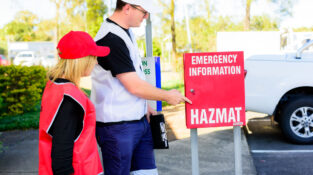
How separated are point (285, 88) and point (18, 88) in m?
5.86

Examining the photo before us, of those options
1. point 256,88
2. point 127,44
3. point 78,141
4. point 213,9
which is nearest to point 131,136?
point 78,141

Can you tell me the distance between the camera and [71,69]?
2164 mm

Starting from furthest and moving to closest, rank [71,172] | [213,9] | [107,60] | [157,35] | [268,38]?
[157,35] → [213,9] → [268,38] → [107,60] → [71,172]

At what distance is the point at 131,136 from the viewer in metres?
2.48

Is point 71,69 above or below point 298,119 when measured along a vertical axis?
above

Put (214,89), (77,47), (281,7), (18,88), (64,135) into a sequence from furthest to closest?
(281,7)
(18,88)
(214,89)
(77,47)
(64,135)

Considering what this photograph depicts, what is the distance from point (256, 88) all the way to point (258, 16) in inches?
890

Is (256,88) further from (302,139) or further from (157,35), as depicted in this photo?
(157,35)

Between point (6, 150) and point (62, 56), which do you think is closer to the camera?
point (62, 56)

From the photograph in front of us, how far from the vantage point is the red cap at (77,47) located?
214cm

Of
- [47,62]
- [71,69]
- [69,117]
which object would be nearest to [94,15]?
[47,62]

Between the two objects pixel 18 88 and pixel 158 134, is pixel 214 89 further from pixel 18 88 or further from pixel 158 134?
pixel 18 88

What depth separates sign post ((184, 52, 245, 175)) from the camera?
2.65 metres

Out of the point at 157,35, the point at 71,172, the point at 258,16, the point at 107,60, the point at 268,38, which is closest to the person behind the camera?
the point at 71,172
